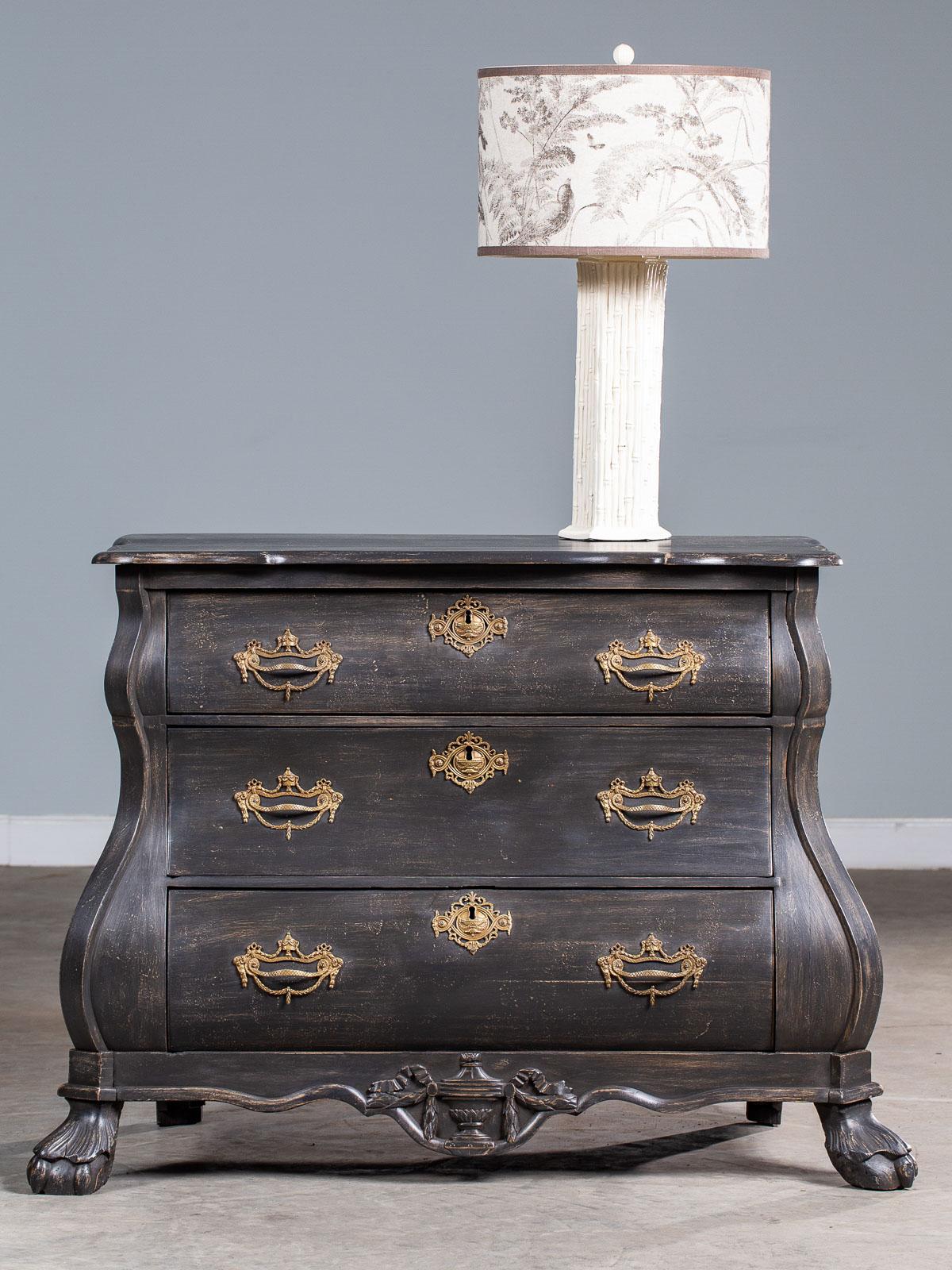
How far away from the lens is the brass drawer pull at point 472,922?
83.7 inches

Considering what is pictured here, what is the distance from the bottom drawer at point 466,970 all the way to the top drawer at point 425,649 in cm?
24

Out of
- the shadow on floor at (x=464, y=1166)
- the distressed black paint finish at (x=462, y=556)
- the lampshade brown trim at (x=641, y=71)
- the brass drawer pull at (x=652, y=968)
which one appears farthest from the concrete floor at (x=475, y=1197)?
the lampshade brown trim at (x=641, y=71)

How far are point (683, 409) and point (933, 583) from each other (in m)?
0.72

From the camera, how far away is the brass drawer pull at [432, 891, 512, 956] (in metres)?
2.12

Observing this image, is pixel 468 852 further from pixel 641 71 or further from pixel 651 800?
pixel 641 71

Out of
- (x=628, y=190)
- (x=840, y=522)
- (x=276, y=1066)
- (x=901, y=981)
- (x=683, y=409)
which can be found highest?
(x=628, y=190)

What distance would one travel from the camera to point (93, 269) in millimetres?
4094

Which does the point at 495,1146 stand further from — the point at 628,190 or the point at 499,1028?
the point at 628,190

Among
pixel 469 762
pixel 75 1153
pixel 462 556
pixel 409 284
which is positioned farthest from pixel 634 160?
pixel 409 284

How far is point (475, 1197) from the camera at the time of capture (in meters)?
2.17

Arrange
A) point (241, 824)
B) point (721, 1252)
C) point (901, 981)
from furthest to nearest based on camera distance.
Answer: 1. point (901, 981)
2. point (241, 824)
3. point (721, 1252)

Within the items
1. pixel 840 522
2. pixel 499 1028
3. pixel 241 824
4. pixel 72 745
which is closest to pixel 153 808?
pixel 241 824

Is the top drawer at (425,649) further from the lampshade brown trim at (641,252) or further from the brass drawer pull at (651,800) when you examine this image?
the lampshade brown trim at (641,252)

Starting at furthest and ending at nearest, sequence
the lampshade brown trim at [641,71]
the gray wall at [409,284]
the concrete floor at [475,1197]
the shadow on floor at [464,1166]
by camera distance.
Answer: the gray wall at [409,284] < the shadow on floor at [464,1166] < the lampshade brown trim at [641,71] < the concrete floor at [475,1197]
